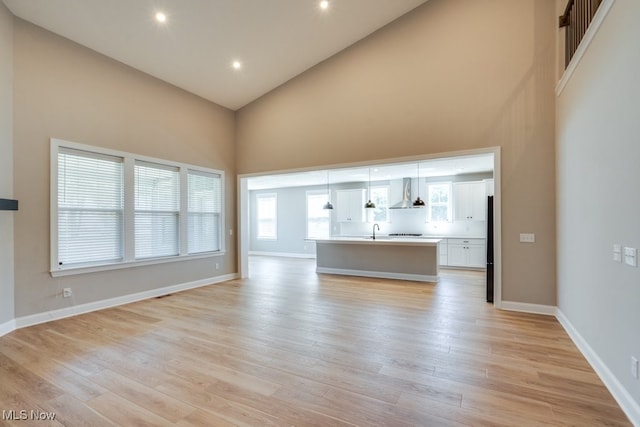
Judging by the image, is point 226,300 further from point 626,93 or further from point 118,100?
point 626,93

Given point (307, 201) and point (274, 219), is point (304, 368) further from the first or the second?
point (274, 219)

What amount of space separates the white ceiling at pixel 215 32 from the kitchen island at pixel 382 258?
4.00 m

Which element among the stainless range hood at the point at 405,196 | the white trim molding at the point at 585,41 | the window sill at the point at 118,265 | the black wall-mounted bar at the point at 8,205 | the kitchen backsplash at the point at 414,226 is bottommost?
the window sill at the point at 118,265

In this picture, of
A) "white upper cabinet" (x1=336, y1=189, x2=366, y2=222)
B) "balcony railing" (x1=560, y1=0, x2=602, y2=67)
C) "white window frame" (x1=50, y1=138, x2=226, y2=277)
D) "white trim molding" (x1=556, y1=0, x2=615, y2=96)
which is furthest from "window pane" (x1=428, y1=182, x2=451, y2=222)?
"white window frame" (x1=50, y1=138, x2=226, y2=277)

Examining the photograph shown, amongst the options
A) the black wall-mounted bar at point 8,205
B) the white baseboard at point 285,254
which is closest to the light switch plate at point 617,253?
the black wall-mounted bar at point 8,205

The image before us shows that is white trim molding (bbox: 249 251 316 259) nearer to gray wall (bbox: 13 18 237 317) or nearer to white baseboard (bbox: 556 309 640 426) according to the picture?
gray wall (bbox: 13 18 237 317)

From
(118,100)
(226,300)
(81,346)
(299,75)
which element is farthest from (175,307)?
(299,75)

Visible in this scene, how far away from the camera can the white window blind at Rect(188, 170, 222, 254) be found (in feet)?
19.9

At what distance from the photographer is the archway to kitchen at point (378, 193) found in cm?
706

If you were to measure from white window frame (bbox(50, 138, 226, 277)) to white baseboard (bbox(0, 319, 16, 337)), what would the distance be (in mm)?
653

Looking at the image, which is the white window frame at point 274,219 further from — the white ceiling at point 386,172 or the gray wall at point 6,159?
the gray wall at point 6,159

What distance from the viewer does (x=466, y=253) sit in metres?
7.87

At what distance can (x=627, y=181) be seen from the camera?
2.12 meters

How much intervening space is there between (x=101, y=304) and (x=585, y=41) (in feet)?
22.0
